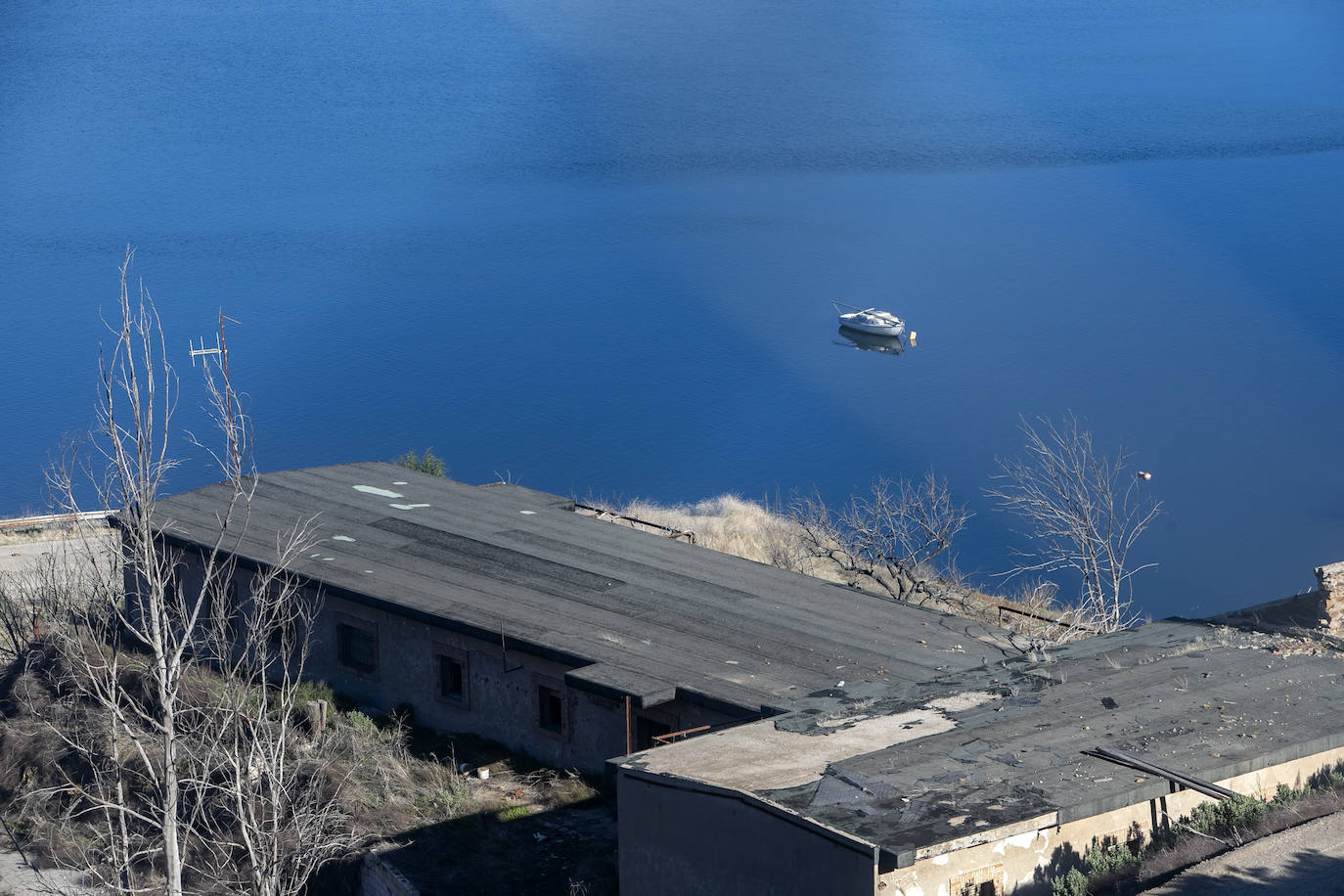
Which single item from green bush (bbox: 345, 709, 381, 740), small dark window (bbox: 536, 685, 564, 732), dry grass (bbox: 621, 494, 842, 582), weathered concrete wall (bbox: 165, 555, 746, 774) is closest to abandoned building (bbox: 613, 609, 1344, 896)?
weathered concrete wall (bbox: 165, 555, 746, 774)

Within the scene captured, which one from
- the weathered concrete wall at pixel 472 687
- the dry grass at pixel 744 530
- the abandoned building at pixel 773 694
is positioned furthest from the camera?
the dry grass at pixel 744 530

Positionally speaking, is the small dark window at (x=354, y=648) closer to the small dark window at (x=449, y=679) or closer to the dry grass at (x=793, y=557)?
the small dark window at (x=449, y=679)

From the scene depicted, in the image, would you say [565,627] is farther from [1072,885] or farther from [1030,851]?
[1072,885]

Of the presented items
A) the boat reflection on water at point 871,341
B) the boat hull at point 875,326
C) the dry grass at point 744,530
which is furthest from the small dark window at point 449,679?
the boat reflection on water at point 871,341

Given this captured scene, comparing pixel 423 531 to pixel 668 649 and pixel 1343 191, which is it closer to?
pixel 668 649

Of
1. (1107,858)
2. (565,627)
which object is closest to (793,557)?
(565,627)

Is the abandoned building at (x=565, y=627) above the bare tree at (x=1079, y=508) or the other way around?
the other way around

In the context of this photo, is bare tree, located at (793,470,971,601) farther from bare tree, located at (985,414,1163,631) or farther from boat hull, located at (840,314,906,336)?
boat hull, located at (840,314,906,336)
